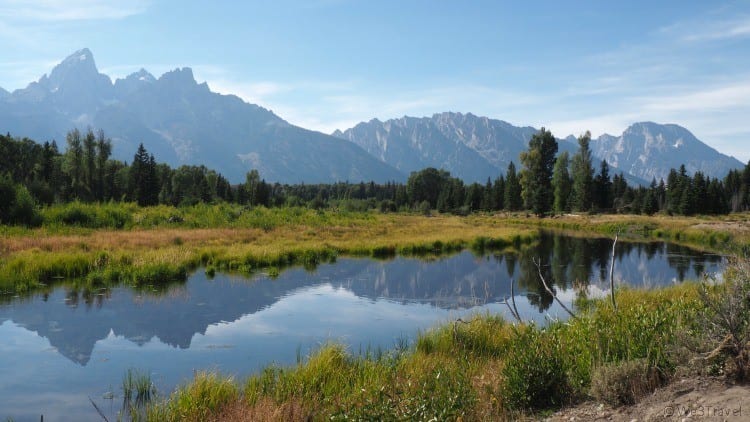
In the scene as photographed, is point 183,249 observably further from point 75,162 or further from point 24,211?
point 75,162

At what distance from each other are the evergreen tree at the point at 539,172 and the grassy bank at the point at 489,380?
8186 cm

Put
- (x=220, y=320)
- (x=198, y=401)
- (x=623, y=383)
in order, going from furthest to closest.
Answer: (x=220, y=320) < (x=198, y=401) < (x=623, y=383)

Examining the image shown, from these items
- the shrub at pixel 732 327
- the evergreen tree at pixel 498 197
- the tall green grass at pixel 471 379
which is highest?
the evergreen tree at pixel 498 197

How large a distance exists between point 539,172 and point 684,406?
9013 centimetres

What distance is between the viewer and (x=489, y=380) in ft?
29.0

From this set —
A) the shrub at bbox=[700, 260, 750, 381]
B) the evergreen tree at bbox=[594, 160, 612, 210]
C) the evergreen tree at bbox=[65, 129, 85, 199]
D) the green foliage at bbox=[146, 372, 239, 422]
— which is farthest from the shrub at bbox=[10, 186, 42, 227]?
the evergreen tree at bbox=[594, 160, 612, 210]

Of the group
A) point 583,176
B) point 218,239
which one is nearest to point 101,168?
point 218,239

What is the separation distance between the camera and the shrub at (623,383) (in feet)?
23.7

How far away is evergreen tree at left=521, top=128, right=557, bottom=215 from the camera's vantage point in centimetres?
8875

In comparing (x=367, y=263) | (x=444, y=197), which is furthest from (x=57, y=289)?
(x=444, y=197)

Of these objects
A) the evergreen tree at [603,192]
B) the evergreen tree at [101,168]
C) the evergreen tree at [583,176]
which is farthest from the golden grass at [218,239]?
the evergreen tree at [101,168]

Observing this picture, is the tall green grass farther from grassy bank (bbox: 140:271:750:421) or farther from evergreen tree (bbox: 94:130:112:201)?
evergreen tree (bbox: 94:130:112:201)

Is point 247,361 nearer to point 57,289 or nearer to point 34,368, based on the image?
point 34,368

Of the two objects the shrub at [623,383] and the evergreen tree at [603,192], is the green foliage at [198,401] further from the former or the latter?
the evergreen tree at [603,192]
